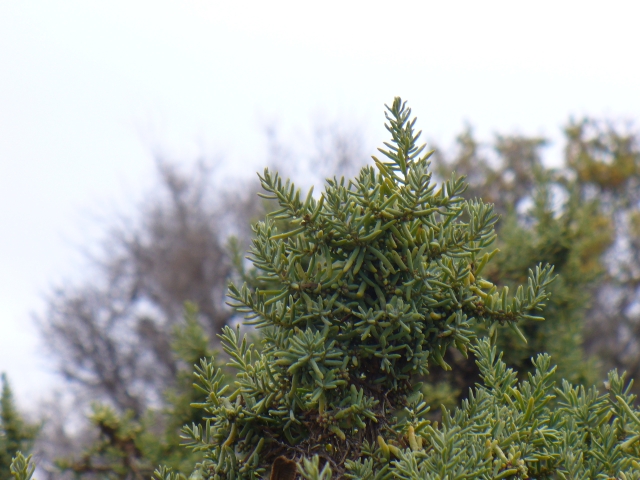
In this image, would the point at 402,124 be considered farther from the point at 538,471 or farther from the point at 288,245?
the point at 538,471

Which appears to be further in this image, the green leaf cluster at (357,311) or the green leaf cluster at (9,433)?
the green leaf cluster at (9,433)

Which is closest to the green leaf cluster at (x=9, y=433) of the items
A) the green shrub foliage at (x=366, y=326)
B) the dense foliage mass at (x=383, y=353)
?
the dense foliage mass at (x=383, y=353)

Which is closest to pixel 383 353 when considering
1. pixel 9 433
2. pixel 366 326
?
pixel 366 326

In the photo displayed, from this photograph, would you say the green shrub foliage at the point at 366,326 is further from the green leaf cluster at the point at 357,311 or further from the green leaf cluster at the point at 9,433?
the green leaf cluster at the point at 9,433

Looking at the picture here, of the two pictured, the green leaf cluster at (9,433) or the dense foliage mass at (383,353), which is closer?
the dense foliage mass at (383,353)

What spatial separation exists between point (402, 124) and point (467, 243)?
1.19 ft

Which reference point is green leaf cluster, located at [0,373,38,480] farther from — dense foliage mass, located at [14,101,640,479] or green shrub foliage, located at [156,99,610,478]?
green shrub foliage, located at [156,99,610,478]

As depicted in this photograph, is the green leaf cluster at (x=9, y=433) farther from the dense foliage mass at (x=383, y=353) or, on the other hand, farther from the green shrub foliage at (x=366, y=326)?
the green shrub foliage at (x=366, y=326)

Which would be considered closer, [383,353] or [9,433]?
[383,353]

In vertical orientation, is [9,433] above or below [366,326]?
below

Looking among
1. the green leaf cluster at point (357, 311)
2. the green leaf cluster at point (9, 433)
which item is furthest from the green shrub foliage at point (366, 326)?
the green leaf cluster at point (9, 433)

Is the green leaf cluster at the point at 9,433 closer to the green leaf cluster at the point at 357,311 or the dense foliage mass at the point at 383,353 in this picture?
the dense foliage mass at the point at 383,353

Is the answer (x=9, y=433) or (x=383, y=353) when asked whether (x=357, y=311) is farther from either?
(x=9, y=433)

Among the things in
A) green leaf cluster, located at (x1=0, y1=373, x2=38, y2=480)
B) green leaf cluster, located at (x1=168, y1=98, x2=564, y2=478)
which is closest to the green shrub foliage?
green leaf cluster, located at (x1=168, y1=98, x2=564, y2=478)
